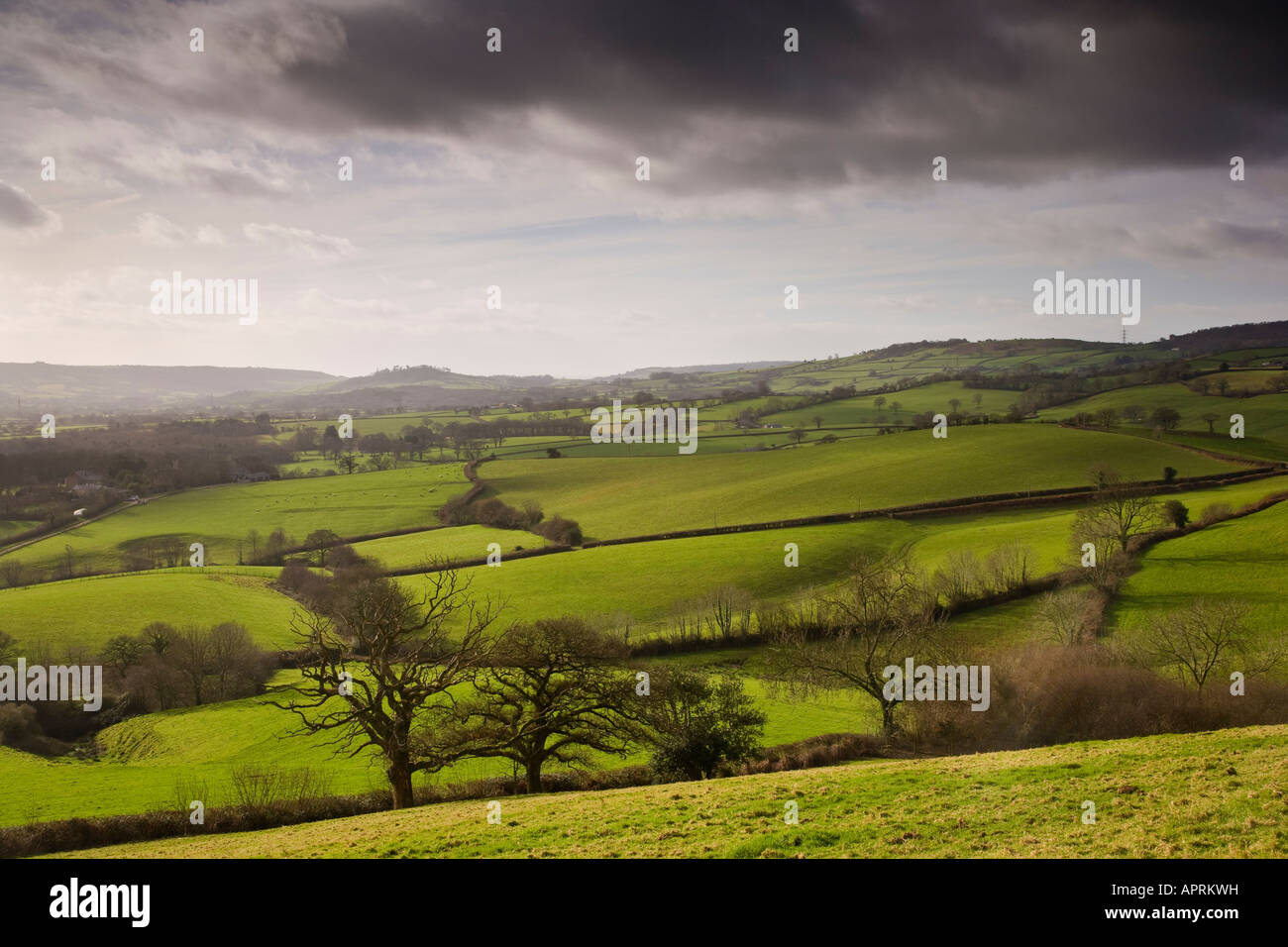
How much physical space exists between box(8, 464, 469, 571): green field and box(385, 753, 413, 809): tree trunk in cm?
7738

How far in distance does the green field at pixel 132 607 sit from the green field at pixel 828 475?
37.5 m

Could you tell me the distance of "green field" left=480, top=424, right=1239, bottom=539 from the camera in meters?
89.0

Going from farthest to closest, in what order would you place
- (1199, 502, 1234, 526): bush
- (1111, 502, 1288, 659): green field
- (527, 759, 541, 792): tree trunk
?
(1199, 502, 1234, 526): bush < (1111, 502, 1288, 659): green field < (527, 759, 541, 792): tree trunk

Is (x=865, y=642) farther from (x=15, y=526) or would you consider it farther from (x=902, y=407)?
(x=902, y=407)

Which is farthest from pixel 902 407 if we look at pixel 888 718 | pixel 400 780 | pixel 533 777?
pixel 400 780

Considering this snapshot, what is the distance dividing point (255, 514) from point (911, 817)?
115592mm

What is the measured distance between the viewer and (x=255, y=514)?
111 meters

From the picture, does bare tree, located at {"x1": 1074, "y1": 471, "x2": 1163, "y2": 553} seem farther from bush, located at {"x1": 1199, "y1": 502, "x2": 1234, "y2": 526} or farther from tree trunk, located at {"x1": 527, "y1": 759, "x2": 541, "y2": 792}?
tree trunk, located at {"x1": 527, "y1": 759, "x2": 541, "y2": 792}

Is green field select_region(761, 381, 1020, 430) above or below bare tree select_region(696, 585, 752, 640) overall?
above

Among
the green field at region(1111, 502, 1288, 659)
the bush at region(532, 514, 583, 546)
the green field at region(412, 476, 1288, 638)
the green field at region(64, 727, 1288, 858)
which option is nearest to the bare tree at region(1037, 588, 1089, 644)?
the green field at region(1111, 502, 1288, 659)

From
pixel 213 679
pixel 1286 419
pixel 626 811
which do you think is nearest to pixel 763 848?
pixel 626 811
